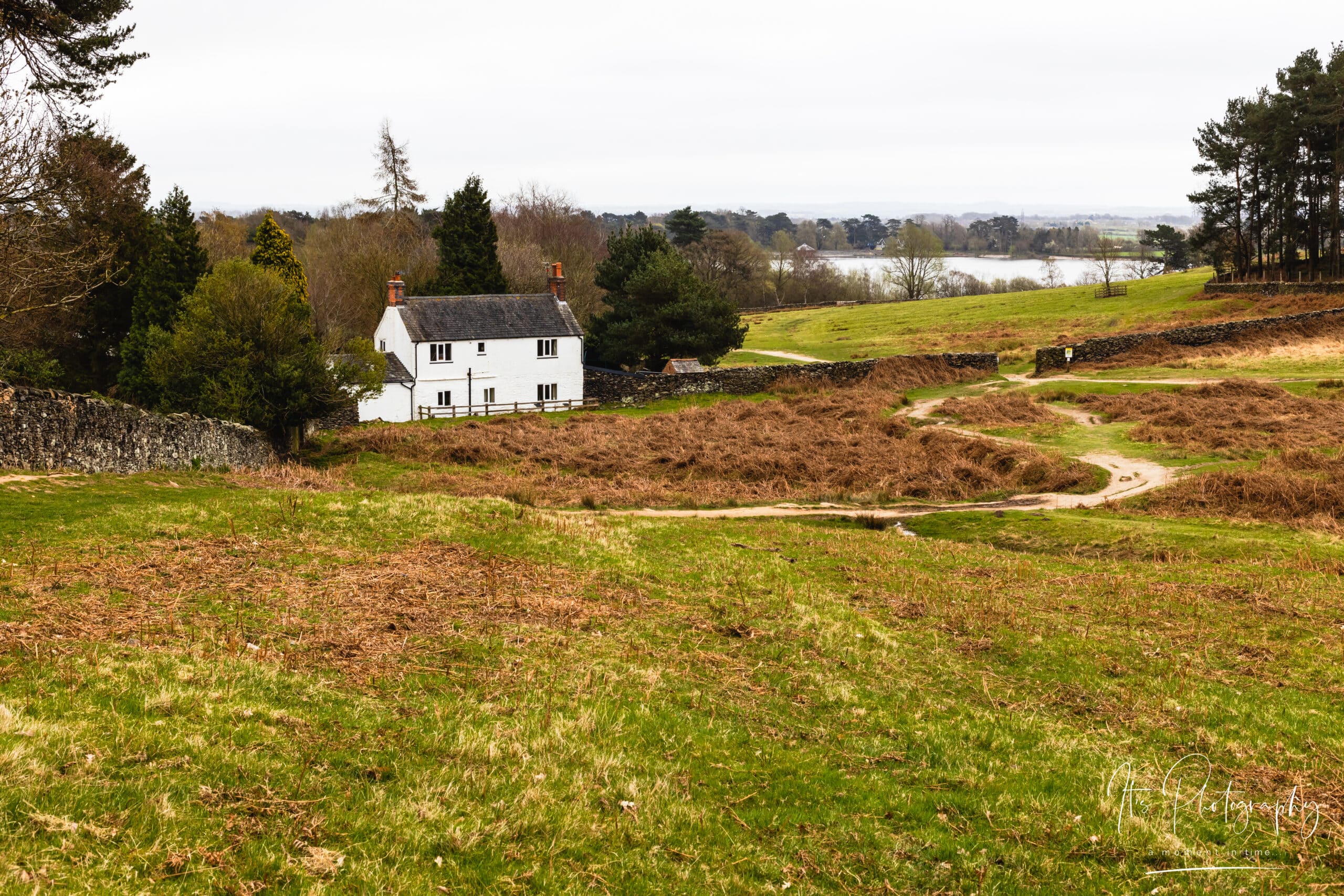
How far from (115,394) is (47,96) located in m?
32.1

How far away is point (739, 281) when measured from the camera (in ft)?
395

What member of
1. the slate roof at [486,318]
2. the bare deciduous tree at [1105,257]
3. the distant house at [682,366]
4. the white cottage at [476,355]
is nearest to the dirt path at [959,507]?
the distant house at [682,366]

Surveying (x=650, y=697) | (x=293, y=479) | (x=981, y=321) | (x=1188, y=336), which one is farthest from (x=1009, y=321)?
(x=650, y=697)

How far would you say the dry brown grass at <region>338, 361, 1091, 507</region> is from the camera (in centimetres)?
2986

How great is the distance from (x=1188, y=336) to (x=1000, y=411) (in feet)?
82.7

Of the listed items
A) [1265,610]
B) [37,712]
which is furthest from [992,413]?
[37,712]

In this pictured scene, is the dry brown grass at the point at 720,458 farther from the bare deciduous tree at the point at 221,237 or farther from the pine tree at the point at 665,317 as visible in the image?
the bare deciduous tree at the point at 221,237

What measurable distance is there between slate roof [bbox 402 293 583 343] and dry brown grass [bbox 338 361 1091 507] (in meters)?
16.8

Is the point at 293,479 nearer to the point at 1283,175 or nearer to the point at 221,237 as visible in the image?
the point at 221,237

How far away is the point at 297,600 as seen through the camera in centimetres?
1327

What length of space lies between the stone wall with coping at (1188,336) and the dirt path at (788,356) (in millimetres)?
19555

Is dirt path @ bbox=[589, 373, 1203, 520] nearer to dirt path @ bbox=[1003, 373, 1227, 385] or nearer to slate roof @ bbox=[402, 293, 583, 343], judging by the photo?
dirt path @ bbox=[1003, 373, 1227, 385]

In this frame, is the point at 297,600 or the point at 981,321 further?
the point at 981,321

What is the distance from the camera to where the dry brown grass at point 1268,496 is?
80.0 ft
